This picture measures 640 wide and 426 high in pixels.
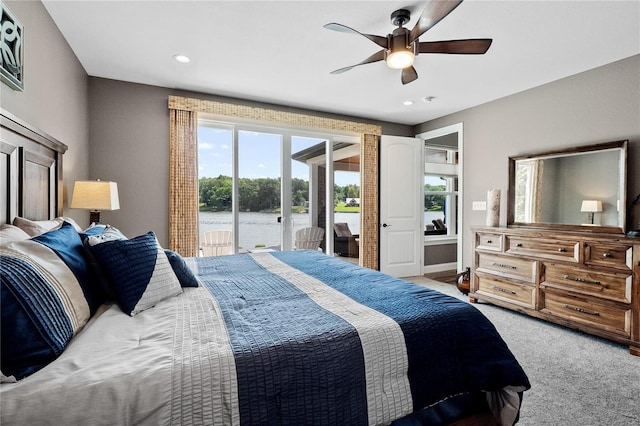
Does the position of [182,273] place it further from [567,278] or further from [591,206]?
[591,206]

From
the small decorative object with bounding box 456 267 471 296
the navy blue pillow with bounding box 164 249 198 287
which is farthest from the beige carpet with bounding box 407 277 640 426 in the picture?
the navy blue pillow with bounding box 164 249 198 287

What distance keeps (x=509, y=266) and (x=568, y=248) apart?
61cm

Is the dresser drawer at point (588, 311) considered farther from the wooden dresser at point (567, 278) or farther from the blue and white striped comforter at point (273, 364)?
the blue and white striped comforter at point (273, 364)

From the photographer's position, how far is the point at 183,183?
12.2 feet

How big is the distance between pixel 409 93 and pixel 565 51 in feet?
5.05

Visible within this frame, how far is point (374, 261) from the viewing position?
489 centimetres

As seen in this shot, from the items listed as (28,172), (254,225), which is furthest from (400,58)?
(254,225)

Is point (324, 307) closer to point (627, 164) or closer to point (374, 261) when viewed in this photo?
point (627, 164)

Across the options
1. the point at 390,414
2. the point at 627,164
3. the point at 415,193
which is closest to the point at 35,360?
the point at 390,414

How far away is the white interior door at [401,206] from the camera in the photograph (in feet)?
16.2

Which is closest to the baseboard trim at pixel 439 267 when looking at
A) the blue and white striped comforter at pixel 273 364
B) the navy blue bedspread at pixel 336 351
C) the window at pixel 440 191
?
the window at pixel 440 191

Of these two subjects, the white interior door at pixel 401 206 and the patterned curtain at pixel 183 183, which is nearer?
the patterned curtain at pixel 183 183

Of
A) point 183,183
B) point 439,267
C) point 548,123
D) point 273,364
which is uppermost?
point 548,123

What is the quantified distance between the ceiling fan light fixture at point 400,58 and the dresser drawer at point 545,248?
89.0 inches
